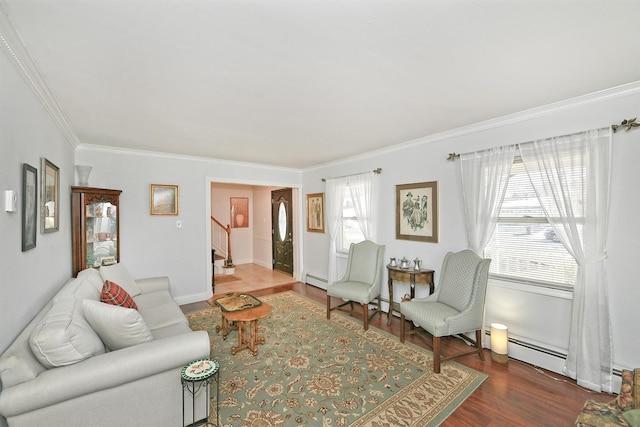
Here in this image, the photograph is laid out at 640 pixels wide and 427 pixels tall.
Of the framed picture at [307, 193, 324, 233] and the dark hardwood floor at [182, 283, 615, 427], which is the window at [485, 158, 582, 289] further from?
the framed picture at [307, 193, 324, 233]

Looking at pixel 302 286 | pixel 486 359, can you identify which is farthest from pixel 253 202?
pixel 486 359

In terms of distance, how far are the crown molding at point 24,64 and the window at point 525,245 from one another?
4.01m

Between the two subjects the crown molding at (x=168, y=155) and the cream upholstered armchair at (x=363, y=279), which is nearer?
the cream upholstered armchair at (x=363, y=279)

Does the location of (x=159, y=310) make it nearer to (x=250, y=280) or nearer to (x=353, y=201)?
(x=353, y=201)

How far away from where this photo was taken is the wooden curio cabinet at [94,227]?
3.35 meters

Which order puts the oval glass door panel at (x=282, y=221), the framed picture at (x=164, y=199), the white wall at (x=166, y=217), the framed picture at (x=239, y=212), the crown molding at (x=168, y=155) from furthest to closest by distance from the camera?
the framed picture at (x=239, y=212)
the oval glass door panel at (x=282, y=221)
the framed picture at (x=164, y=199)
the white wall at (x=166, y=217)
the crown molding at (x=168, y=155)

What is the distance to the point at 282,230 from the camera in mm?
6809

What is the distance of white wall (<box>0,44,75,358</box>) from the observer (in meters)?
1.50

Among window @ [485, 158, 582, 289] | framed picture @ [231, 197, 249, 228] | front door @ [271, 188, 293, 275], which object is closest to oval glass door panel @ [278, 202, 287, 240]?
front door @ [271, 188, 293, 275]

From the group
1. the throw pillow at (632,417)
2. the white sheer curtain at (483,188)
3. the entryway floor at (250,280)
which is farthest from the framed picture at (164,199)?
the throw pillow at (632,417)

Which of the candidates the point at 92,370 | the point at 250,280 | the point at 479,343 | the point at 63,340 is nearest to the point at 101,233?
the point at 63,340

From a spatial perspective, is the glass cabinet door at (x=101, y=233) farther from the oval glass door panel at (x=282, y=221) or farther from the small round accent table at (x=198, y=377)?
the oval glass door panel at (x=282, y=221)

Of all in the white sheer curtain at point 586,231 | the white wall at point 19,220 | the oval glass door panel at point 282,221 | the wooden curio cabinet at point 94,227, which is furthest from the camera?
the oval glass door panel at point 282,221

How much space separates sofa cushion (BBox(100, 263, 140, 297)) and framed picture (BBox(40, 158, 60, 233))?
0.71 m
